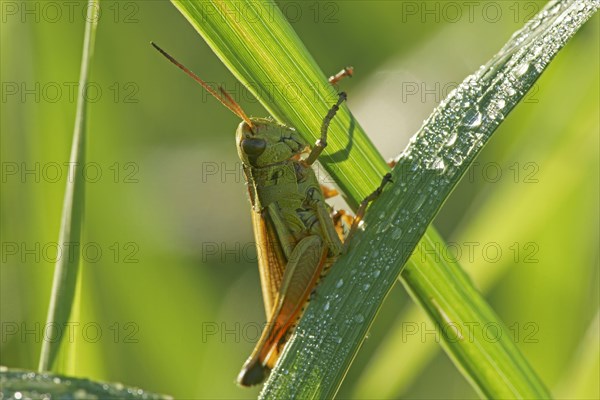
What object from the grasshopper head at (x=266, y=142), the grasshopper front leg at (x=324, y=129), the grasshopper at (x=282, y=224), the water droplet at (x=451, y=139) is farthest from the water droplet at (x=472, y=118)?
the grasshopper head at (x=266, y=142)

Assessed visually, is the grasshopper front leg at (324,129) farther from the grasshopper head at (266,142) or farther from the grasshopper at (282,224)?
the grasshopper head at (266,142)

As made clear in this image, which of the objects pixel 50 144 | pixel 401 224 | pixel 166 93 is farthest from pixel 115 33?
pixel 401 224

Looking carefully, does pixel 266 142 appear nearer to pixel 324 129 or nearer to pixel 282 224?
pixel 282 224

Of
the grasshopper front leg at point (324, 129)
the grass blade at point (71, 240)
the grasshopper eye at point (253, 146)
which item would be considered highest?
the grasshopper eye at point (253, 146)

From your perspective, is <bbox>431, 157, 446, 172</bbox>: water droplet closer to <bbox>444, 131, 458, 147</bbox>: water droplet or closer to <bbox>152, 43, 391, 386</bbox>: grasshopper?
<bbox>444, 131, 458, 147</bbox>: water droplet

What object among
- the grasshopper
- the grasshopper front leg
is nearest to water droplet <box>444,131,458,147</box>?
the grasshopper front leg

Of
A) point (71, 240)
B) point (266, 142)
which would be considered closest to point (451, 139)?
point (266, 142)

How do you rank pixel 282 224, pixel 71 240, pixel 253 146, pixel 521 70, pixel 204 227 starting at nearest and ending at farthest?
pixel 521 70 < pixel 71 240 < pixel 253 146 < pixel 282 224 < pixel 204 227
